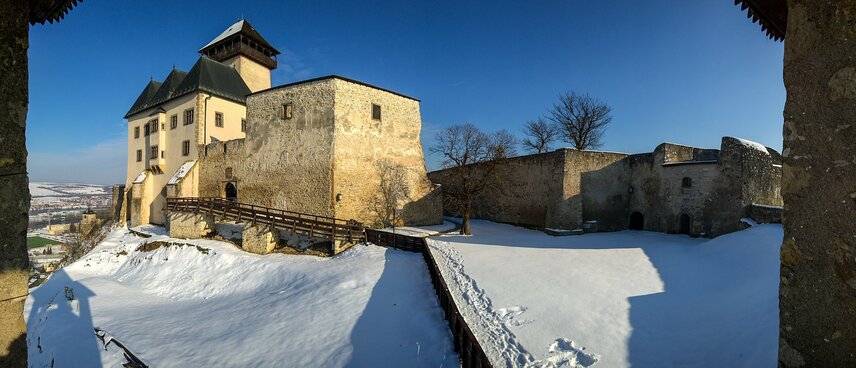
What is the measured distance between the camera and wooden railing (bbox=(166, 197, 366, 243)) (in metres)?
15.4

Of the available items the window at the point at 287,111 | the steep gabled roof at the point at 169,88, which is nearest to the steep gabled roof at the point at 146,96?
the steep gabled roof at the point at 169,88

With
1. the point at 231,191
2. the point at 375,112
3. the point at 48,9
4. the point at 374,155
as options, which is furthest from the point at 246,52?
the point at 48,9

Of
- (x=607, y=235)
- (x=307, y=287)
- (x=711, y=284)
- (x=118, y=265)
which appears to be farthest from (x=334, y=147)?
(x=711, y=284)

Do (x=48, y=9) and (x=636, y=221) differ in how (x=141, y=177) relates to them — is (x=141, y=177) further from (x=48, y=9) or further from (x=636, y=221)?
(x=636, y=221)

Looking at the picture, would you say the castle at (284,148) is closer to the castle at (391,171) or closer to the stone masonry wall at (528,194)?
the castle at (391,171)

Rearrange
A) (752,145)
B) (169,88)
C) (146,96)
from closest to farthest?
(752,145) < (169,88) < (146,96)

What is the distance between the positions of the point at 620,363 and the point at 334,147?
15.8 meters

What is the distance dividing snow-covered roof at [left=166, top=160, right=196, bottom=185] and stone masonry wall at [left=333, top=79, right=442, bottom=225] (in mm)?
11427

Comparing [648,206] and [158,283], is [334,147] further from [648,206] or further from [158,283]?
[648,206]

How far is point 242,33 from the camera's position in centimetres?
3039

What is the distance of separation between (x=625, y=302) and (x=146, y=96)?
36.7 metres

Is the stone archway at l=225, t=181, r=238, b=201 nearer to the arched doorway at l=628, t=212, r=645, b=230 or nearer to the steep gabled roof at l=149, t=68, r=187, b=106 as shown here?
the steep gabled roof at l=149, t=68, r=187, b=106

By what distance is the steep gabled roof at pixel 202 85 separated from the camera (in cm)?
2367

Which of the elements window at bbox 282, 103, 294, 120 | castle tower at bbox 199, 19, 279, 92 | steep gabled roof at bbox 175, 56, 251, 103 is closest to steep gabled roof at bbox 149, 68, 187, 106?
steep gabled roof at bbox 175, 56, 251, 103
